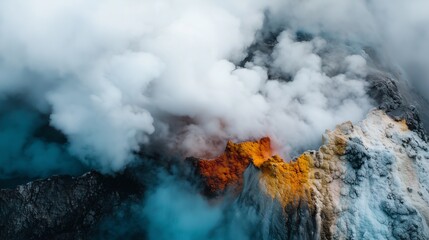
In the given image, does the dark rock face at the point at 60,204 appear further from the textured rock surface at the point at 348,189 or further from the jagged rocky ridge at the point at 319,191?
the textured rock surface at the point at 348,189

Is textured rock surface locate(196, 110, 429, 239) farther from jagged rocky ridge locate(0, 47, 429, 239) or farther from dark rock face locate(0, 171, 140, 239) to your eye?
dark rock face locate(0, 171, 140, 239)

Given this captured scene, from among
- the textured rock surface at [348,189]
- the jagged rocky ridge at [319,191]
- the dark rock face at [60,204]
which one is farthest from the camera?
the dark rock face at [60,204]

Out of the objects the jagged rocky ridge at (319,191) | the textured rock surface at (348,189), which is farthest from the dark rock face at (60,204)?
the textured rock surface at (348,189)

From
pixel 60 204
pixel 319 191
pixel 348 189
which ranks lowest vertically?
pixel 60 204

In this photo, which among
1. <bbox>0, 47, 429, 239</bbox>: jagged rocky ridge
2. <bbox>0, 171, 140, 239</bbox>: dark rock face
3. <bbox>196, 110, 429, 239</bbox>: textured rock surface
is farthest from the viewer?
<bbox>0, 171, 140, 239</bbox>: dark rock face

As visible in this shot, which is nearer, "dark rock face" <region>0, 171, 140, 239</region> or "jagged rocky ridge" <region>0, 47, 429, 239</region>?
"jagged rocky ridge" <region>0, 47, 429, 239</region>

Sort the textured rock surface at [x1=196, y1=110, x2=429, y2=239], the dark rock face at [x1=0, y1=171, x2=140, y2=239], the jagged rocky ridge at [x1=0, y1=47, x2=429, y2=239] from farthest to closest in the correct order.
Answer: the dark rock face at [x1=0, y1=171, x2=140, y2=239], the jagged rocky ridge at [x1=0, y1=47, x2=429, y2=239], the textured rock surface at [x1=196, y1=110, x2=429, y2=239]

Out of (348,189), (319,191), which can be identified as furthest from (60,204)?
(348,189)

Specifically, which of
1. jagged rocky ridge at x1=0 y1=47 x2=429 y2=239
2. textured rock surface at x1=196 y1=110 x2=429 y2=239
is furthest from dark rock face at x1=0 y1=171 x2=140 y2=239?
textured rock surface at x1=196 y1=110 x2=429 y2=239

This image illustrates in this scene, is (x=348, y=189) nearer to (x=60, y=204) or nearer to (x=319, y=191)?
(x=319, y=191)
